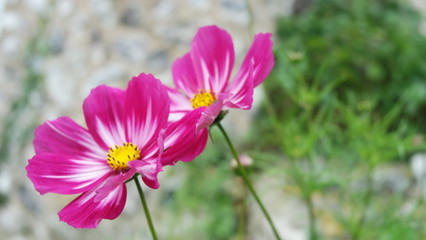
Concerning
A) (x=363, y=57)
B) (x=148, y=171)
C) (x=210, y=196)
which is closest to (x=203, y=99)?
(x=148, y=171)

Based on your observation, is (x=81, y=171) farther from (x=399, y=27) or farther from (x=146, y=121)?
(x=399, y=27)

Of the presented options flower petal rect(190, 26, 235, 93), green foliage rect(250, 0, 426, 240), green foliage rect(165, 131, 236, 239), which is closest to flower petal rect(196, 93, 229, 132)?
flower petal rect(190, 26, 235, 93)

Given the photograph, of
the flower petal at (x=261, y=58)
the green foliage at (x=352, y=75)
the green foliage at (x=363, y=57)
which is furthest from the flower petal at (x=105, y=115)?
the green foliage at (x=363, y=57)

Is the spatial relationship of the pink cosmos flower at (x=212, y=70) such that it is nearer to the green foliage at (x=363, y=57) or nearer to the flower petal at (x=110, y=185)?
A: the flower petal at (x=110, y=185)

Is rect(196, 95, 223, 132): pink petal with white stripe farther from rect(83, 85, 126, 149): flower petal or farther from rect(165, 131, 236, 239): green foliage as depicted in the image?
rect(165, 131, 236, 239): green foliage

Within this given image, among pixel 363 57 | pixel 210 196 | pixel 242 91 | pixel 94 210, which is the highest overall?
pixel 363 57

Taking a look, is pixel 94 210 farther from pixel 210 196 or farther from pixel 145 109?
pixel 210 196
